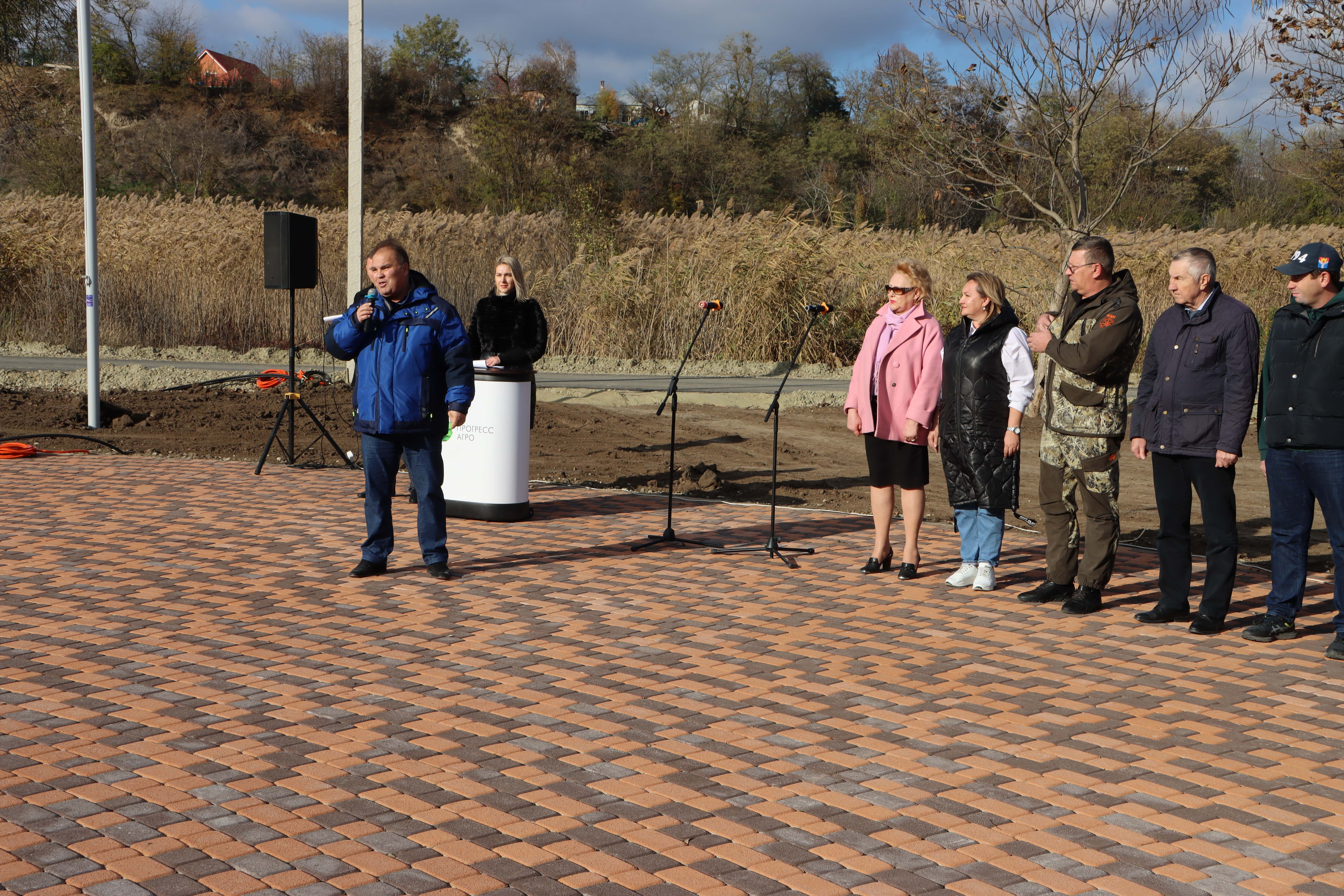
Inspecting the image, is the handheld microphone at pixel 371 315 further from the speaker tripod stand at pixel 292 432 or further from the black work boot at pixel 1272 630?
the black work boot at pixel 1272 630

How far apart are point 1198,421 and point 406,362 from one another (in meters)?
4.35

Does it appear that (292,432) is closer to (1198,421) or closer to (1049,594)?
(1049,594)

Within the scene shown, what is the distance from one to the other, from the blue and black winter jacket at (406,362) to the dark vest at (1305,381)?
4355mm

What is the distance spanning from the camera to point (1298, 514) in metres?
6.48

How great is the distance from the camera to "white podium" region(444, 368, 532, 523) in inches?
364

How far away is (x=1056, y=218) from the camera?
47.6 ft

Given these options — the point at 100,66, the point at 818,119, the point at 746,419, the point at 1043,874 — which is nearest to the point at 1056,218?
the point at 746,419

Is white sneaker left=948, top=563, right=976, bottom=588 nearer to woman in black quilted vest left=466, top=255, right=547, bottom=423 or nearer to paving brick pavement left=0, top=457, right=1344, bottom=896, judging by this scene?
paving brick pavement left=0, top=457, right=1344, bottom=896

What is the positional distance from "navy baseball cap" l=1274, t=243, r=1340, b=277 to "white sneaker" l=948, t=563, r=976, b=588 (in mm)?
2447

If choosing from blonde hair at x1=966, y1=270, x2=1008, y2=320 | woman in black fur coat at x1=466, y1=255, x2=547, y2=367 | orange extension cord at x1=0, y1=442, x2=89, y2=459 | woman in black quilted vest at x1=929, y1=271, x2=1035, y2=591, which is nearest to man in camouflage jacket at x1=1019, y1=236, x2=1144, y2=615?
woman in black quilted vest at x1=929, y1=271, x2=1035, y2=591

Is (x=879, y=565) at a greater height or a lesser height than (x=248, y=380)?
lesser

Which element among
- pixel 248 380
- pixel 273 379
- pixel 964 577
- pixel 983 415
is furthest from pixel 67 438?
pixel 983 415

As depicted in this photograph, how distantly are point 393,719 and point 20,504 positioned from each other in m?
6.04

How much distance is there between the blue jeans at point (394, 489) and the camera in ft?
24.7
